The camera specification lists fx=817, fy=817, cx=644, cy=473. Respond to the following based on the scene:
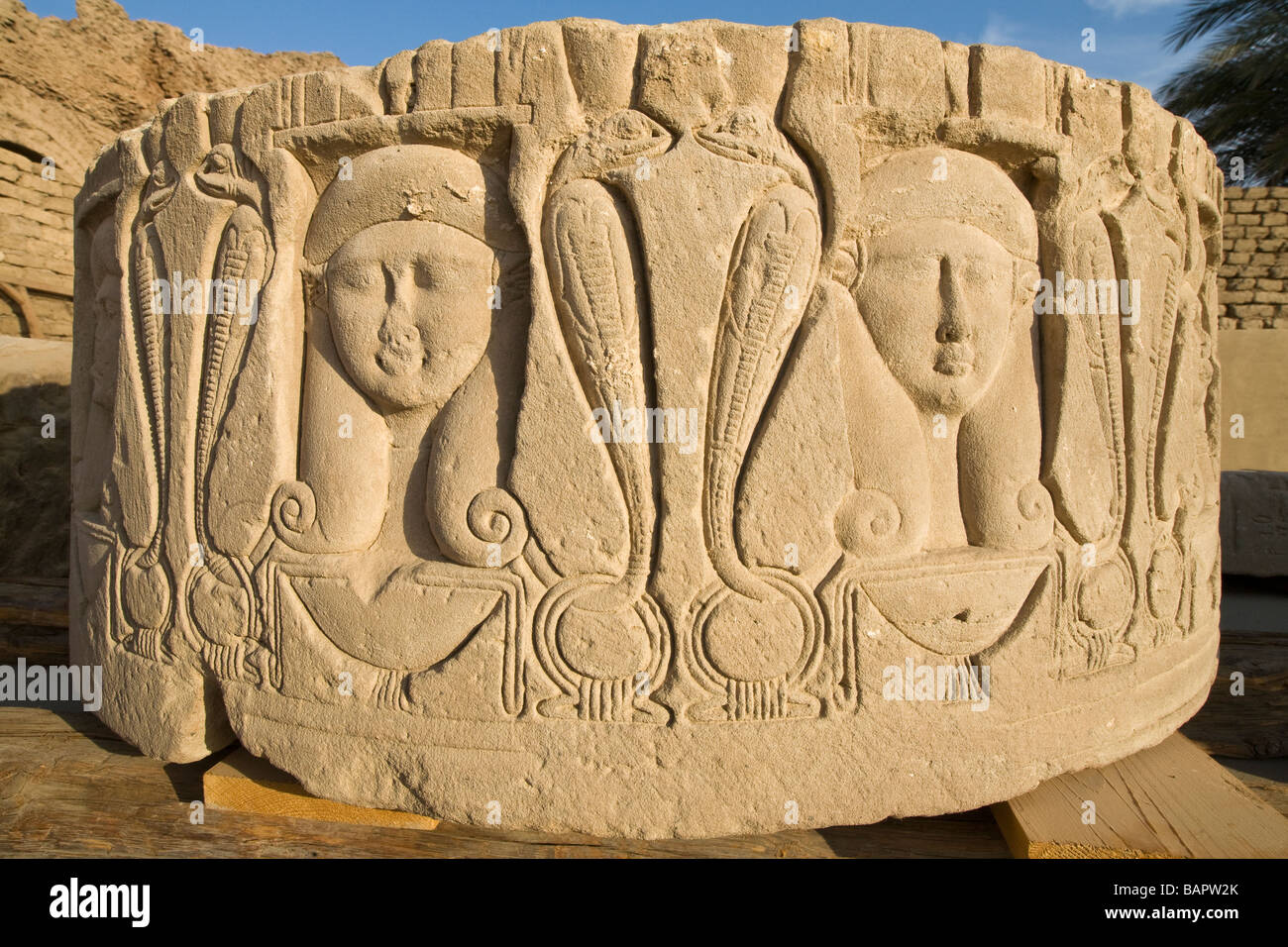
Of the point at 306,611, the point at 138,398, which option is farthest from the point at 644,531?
the point at 138,398

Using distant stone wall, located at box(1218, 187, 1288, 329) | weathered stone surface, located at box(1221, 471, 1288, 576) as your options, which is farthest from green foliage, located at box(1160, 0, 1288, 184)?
weathered stone surface, located at box(1221, 471, 1288, 576)

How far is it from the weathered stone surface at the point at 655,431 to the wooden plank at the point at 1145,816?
107 millimetres

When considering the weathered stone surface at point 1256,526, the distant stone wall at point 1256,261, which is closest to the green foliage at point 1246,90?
the distant stone wall at point 1256,261

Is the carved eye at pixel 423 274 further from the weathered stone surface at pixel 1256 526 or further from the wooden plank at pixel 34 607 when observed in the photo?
the weathered stone surface at pixel 1256 526

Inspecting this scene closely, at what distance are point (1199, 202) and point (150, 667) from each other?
3682 millimetres

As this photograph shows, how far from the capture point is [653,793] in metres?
2.09

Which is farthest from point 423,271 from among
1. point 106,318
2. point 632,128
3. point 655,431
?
point 106,318

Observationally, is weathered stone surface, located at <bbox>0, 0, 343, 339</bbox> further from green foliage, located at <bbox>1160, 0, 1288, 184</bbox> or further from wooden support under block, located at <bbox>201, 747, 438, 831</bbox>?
green foliage, located at <bbox>1160, 0, 1288, 184</bbox>

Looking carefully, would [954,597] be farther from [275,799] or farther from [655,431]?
[275,799]

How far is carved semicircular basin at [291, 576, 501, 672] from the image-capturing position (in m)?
2.17

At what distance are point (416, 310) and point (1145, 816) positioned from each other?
241cm

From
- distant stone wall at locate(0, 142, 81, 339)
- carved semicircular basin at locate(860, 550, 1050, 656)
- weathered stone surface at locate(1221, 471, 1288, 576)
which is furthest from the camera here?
distant stone wall at locate(0, 142, 81, 339)

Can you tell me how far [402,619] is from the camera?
7.21 ft

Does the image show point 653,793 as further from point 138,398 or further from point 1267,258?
point 1267,258
